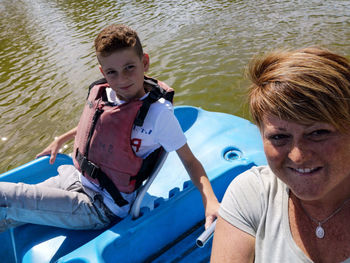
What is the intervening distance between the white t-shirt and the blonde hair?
739mm

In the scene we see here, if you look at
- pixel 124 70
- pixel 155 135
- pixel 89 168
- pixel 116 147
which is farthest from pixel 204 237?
pixel 124 70

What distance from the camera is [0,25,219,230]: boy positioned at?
62.5 inches

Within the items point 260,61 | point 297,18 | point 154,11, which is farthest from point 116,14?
point 260,61

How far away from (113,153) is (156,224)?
1.49 feet

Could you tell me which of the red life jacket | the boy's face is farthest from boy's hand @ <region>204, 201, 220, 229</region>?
the boy's face

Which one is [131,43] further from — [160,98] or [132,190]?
[132,190]

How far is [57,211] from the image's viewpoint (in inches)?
65.3

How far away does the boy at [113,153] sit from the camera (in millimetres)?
1588

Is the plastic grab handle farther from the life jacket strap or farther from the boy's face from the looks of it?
the boy's face

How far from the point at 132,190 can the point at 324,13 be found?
6184 mm

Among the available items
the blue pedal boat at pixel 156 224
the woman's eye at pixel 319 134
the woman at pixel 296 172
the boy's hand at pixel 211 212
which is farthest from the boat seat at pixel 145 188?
the woman's eye at pixel 319 134

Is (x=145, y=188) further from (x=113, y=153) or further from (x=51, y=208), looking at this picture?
(x=51, y=208)

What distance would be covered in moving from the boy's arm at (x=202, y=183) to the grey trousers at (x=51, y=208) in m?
0.54

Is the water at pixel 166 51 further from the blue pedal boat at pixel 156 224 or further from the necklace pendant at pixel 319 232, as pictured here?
the necklace pendant at pixel 319 232
